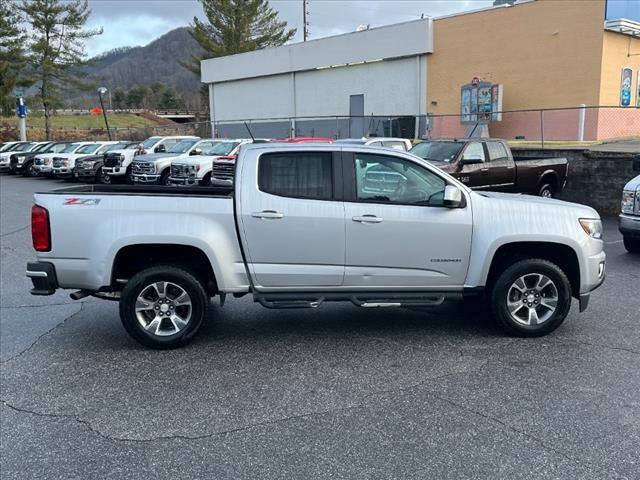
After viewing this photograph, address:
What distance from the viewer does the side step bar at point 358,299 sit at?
18.2 feet

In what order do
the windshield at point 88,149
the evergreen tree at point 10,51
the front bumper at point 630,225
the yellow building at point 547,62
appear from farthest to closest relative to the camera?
the evergreen tree at point 10,51
the windshield at point 88,149
the yellow building at point 547,62
the front bumper at point 630,225

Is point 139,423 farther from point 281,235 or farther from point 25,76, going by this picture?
point 25,76

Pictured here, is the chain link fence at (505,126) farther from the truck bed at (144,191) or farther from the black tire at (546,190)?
the truck bed at (144,191)

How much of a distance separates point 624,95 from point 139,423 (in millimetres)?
27172

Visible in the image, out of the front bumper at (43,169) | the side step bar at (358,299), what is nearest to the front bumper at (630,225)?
the side step bar at (358,299)

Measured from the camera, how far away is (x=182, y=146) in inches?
848

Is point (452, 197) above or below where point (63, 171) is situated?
above

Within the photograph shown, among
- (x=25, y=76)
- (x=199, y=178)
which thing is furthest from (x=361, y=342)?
(x=25, y=76)

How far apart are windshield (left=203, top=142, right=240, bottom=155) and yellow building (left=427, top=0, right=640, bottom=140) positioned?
41.9 feet

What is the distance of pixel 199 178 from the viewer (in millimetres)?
17750

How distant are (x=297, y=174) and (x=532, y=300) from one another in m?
2.58

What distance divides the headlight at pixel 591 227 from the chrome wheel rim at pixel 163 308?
3861mm

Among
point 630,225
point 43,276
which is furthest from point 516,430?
point 630,225

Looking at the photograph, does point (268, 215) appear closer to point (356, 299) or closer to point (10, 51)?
point (356, 299)
